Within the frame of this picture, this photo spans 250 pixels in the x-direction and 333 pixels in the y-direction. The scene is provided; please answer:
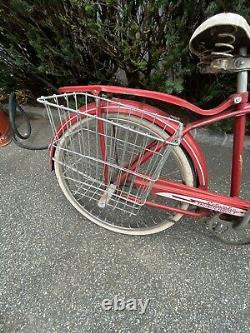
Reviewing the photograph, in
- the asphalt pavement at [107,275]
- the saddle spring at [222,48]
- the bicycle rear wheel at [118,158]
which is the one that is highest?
the saddle spring at [222,48]

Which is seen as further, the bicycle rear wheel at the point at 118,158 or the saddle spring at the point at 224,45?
the bicycle rear wheel at the point at 118,158

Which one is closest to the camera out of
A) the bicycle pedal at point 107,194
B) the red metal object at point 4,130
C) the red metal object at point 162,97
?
the red metal object at point 162,97

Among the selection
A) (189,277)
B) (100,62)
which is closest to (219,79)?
(100,62)

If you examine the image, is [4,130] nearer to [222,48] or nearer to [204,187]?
[204,187]

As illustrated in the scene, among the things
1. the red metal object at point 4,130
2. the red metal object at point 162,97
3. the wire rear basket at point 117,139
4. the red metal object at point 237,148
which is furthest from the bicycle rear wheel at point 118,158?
the red metal object at point 4,130

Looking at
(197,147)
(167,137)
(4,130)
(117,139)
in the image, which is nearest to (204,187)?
(197,147)

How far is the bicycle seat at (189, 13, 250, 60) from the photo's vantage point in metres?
1.18

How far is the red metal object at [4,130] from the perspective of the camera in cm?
279

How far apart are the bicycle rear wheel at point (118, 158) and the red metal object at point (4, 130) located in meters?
0.98

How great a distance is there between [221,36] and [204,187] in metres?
0.79

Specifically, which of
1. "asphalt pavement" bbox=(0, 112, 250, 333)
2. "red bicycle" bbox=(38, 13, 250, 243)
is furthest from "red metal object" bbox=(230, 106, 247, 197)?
"asphalt pavement" bbox=(0, 112, 250, 333)

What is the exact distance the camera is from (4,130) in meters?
2.83

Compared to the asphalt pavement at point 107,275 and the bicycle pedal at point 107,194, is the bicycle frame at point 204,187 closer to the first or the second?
the bicycle pedal at point 107,194

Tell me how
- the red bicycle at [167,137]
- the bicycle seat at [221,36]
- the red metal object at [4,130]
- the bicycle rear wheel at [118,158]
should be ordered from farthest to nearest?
the red metal object at [4,130] → the bicycle rear wheel at [118,158] → the red bicycle at [167,137] → the bicycle seat at [221,36]
